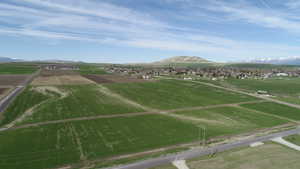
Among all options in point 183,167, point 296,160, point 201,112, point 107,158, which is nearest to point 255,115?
point 201,112

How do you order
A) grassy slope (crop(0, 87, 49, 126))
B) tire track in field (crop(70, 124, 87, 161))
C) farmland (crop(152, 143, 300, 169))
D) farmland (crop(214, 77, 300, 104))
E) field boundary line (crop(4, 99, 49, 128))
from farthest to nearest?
farmland (crop(214, 77, 300, 104)) → grassy slope (crop(0, 87, 49, 126)) → field boundary line (crop(4, 99, 49, 128)) → tire track in field (crop(70, 124, 87, 161)) → farmland (crop(152, 143, 300, 169))

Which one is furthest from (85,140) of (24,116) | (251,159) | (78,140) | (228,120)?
(228,120)

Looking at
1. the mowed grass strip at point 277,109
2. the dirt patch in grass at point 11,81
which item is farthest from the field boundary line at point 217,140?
the dirt patch in grass at point 11,81

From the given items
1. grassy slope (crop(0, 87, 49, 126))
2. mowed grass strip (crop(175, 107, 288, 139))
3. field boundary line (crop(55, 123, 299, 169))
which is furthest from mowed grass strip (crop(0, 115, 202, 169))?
grassy slope (crop(0, 87, 49, 126))

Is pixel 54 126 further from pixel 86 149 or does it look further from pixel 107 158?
pixel 107 158

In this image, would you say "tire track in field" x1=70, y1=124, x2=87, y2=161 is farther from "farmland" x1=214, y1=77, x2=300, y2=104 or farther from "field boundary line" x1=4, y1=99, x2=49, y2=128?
"farmland" x1=214, y1=77, x2=300, y2=104

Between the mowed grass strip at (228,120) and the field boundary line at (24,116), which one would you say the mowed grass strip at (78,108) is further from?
the mowed grass strip at (228,120)

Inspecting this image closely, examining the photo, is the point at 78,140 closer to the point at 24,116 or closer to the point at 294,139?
the point at 24,116
